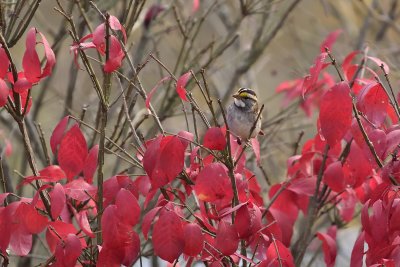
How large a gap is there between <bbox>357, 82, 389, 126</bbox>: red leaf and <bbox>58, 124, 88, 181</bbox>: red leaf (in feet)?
2.62

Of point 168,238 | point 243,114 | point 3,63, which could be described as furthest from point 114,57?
point 243,114

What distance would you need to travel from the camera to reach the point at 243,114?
2.82m

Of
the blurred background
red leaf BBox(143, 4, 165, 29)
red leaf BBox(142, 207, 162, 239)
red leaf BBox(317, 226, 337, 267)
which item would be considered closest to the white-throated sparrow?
the blurred background

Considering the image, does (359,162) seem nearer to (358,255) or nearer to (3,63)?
(358,255)

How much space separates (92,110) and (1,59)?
1.91 metres

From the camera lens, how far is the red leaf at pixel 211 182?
202 cm

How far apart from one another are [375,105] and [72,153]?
87 centimetres

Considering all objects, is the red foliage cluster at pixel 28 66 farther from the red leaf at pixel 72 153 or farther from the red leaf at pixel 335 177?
the red leaf at pixel 335 177

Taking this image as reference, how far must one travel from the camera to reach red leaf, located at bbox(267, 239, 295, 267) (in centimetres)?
210

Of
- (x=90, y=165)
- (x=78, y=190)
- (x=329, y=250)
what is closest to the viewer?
(x=78, y=190)

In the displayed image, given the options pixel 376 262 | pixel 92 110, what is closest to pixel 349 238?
pixel 92 110

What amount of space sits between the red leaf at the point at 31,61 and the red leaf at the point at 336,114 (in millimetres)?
760

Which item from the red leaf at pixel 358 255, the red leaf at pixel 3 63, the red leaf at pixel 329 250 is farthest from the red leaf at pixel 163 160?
the red leaf at pixel 329 250

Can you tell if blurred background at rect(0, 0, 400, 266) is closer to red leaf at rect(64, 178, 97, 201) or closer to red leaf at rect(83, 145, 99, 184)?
red leaf at rect(83, 145, 99, 184)
